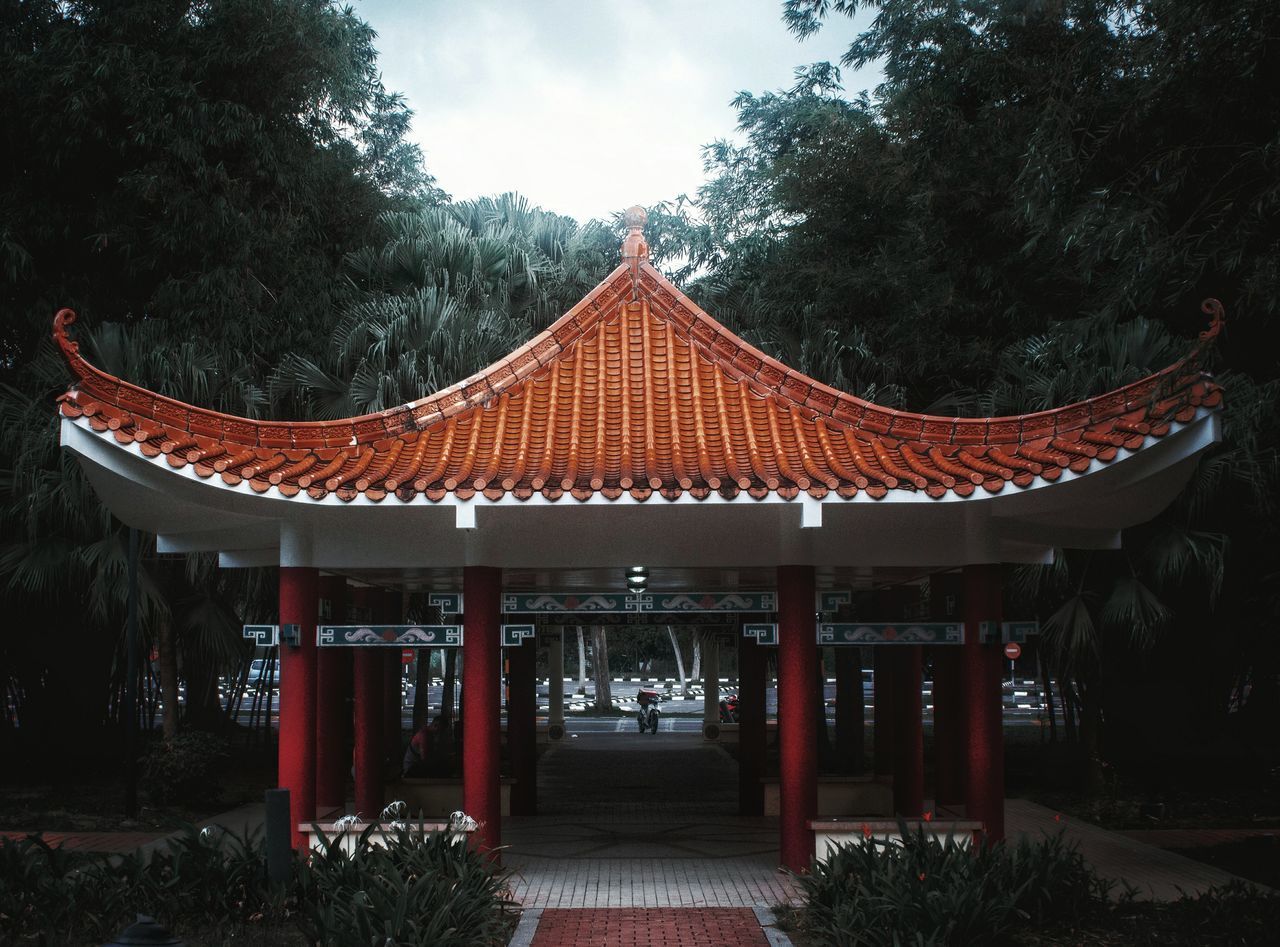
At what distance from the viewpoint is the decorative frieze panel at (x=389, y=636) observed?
402 inches

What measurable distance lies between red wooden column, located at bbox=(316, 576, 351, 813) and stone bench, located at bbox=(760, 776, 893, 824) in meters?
5.76

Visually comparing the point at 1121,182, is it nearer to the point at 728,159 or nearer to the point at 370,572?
the point at 370,572

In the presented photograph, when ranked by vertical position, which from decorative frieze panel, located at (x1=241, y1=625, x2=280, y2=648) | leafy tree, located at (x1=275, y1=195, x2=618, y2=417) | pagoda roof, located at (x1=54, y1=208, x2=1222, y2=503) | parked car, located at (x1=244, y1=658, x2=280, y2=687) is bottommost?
parked car, located at (x1=244, y1=658, x2=280, y2=687)

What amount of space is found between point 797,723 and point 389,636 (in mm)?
3522

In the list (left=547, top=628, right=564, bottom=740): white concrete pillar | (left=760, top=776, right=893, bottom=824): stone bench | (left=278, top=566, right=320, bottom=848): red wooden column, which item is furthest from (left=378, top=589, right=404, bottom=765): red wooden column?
(left=547, top=628, right=564, bottom=740): white concrete pillar

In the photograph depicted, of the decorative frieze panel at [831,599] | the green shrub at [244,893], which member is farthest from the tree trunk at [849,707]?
the green shrub at [244,893]

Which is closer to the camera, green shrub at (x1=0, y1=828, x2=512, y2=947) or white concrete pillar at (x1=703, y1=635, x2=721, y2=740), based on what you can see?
green shrub at (x1=0, y1=828, x2=512, y2=947)

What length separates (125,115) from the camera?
17984 millimetres

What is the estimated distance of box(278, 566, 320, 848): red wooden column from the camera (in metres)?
10.1

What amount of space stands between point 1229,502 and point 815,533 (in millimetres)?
8214

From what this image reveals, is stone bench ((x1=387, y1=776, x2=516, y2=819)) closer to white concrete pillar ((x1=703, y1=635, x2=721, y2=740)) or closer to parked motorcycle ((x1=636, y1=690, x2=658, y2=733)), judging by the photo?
white concrete pillar ((x1=703, y1=635, x2=721, y2=740))

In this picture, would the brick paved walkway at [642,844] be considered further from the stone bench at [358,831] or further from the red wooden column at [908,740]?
the red wooden column at [908,740]

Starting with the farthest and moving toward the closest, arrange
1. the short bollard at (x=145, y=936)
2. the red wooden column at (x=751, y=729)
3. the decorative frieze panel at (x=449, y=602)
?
1. the red wooden column at (x=751, y=729)
2. the decorative frieze panel at (x=449, y=602)
3. the short bollard at (x=145, y=936)

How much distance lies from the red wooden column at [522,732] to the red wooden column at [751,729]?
2701 mm
